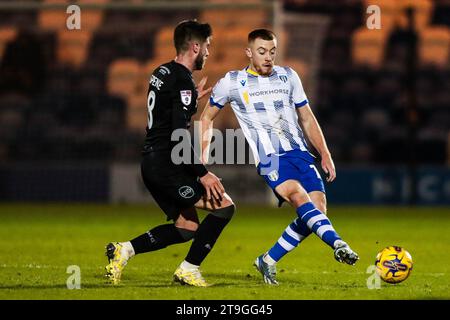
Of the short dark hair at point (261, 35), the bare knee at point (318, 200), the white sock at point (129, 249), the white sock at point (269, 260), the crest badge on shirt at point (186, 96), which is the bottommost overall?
the white sock at point (269, 260)

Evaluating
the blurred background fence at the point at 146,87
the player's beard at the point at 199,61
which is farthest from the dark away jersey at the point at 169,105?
the blurred background fence at the point at 146,87

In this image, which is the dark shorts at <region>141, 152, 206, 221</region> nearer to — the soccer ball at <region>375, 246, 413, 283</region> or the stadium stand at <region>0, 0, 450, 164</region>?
the soccer ball at <region>375, 246, 413, 283</region>

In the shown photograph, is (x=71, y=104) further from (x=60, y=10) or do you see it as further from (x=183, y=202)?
(x=183, y=202)

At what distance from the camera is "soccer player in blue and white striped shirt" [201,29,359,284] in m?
7.68

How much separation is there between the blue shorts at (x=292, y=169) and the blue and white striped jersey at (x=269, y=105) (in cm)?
6

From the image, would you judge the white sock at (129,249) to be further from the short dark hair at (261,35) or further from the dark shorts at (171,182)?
the short dark hair at (261,35)

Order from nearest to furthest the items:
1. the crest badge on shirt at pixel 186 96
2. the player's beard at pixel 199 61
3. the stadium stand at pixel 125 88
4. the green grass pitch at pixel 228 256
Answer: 1. the green grass pitch at pixel 228 256
2. the crest badge on shirt at pixel 186 96
3. the player's beard at pixel 199 61
4. the stadium stand at pixel 125 88

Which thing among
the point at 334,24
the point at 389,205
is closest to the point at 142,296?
the point at 389,205

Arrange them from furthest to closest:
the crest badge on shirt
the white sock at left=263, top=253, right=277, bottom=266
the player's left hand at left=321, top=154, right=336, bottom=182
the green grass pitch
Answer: the white sock at left=263, top=253, right=277, bottom=266 → the player's left hand at left=321, top=154, right=336, bottom=182 → the crest badge on shirt → the green grass pitch

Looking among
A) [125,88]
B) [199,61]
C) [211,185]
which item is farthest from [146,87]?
[211,185]

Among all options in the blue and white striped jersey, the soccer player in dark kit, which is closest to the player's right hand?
the soccer player in dark kit

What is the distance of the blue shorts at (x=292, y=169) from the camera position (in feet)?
25.1

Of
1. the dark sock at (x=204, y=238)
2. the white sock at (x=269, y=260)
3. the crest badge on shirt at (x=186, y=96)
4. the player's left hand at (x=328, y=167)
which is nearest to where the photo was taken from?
the crest badge on shirt at (x=186, y=96)

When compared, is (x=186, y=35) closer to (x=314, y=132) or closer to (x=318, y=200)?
(x=314, y=132)
